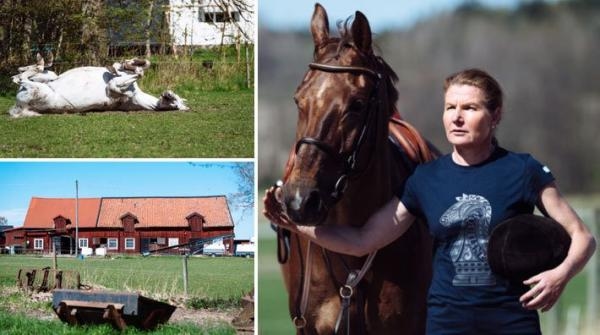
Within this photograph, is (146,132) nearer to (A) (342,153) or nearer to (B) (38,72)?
(B) (38,72)

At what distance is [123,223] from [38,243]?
1.44ft

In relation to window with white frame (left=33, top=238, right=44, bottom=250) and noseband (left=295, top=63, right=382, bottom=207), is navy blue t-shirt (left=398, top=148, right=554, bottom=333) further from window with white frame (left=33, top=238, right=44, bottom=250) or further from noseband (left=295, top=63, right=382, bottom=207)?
window with white frame (left=33, top=238, right=44, bottom=250)

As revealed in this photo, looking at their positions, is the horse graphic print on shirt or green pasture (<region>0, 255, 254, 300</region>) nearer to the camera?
the horse graphic print on shirt

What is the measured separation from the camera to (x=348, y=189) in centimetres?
377

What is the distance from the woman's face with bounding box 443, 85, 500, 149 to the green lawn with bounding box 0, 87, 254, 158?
1.78 meters

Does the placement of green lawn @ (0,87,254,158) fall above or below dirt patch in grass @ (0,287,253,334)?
above

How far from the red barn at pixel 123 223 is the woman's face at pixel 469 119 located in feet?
6.50

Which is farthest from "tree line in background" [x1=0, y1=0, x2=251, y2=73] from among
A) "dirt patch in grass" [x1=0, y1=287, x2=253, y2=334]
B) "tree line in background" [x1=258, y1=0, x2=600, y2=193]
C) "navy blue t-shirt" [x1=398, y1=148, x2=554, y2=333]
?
"navy blue t-shirt" [x1=398, y1=148, x2=554, y2=333]

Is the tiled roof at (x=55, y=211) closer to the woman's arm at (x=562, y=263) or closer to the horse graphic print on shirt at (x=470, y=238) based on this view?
the horse graphic print on shirt at (x=470, y=238)

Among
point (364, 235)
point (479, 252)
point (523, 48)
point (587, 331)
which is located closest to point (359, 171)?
point (364, 235)

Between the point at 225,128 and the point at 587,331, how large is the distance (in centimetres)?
227

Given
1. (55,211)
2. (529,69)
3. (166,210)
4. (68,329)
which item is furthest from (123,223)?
(529,69)

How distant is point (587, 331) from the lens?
588 centimetres

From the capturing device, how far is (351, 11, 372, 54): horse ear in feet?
12.0
